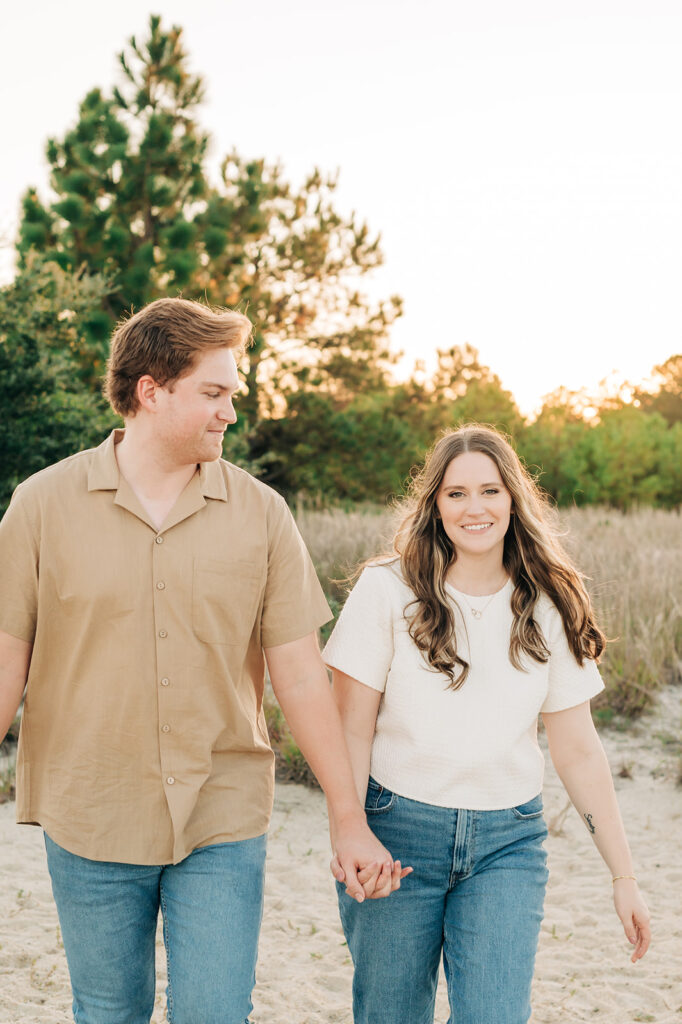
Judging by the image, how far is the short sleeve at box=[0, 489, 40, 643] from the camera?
224 cm

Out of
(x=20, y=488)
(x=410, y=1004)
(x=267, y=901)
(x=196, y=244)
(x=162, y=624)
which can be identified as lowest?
(x=267, y=901)

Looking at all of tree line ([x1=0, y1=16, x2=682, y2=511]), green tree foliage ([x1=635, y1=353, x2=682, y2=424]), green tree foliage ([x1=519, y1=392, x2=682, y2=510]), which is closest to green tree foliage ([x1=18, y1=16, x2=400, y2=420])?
tree line ([x1=0, y1=16, x2=682, y2=511])

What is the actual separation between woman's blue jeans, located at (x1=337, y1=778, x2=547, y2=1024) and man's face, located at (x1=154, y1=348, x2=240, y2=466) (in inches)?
39.7

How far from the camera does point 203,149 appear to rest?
682 inches

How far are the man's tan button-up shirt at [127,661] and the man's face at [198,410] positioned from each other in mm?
116

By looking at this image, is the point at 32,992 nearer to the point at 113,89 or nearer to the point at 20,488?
the point at 20,488

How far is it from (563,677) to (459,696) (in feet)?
1.05

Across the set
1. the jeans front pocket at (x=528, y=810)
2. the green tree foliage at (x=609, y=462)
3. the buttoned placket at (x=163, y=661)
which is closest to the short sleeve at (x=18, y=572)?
the buttoned placket at (x=163, y=661)

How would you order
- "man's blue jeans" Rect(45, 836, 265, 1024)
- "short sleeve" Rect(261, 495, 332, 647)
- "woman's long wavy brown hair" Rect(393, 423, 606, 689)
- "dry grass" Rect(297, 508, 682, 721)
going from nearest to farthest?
"man's blue jeans" Rect(45, 836, 265, 1024)
"short sleeve" Rect(261, 495, 332, 647)
"woman's long wavy brown hair" Rect(393, 423, 606, 689)
"dry grass" Rect(297, 508, 682, 721)

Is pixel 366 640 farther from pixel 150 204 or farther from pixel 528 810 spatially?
pixel 150 204

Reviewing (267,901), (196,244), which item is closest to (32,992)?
(267,901)

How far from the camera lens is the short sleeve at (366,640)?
8.24ft

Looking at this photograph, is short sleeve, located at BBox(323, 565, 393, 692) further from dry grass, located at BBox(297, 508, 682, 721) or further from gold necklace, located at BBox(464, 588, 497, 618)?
dry grass, located at BBox(297, 508, 682, 721)

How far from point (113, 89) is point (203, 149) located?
1.84 meters
